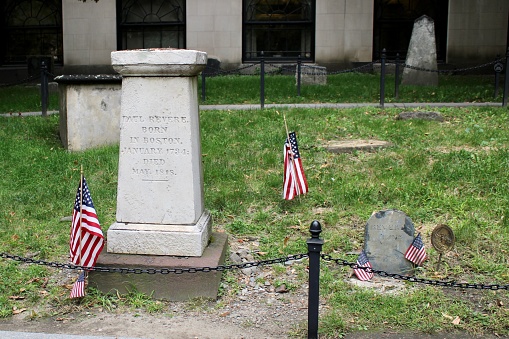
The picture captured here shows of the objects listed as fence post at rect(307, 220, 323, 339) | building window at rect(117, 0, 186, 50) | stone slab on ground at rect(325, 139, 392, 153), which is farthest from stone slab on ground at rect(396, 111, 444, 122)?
building window at rect(117, 0, 186, 50)

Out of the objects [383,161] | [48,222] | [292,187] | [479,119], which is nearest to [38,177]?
[48,222]

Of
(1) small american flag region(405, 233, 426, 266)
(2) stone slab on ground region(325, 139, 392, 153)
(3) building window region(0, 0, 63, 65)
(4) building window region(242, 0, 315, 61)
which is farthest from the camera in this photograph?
(3) building window region(0, 0, 63, 65)

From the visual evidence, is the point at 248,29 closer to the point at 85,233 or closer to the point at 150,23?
the point at 150,23

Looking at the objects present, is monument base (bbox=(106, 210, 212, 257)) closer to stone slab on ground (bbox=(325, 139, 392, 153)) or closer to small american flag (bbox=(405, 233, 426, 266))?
small american flag (bbox=(405, 233, 426, 266))

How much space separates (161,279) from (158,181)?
862 mm

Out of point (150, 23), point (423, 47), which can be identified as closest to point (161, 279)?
point (423, 47)

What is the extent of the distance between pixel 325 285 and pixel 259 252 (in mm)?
1004

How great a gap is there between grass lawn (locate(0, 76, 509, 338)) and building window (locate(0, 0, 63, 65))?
14.4 m

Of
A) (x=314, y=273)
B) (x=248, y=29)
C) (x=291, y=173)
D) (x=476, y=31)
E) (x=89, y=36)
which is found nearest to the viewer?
(x=314, y=273)

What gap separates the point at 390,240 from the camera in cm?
620

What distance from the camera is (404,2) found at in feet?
78.9

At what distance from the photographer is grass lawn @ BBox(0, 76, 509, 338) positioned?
565 centimetres

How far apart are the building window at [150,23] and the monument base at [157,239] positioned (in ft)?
65.1

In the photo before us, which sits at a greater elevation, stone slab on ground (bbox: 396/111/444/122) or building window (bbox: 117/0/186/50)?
building window (bbox: 117/0/186/50)
